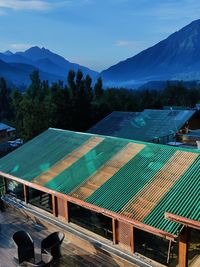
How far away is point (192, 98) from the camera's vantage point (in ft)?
159

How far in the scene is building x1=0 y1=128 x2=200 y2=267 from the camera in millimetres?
6695

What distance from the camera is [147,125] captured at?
23000 millimetres

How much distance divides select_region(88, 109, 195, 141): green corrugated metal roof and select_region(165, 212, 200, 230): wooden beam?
15.0 m

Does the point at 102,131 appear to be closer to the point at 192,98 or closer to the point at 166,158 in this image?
the point at 166,158

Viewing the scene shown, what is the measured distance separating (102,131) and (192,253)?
17.1 m

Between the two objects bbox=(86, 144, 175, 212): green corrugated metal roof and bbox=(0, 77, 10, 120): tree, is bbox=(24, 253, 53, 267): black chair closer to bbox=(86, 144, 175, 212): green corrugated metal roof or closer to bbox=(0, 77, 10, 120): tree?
bbox=(86, 144, 175, 212): green corrugated metal roof

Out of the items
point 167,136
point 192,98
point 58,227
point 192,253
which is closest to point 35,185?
point 58,227

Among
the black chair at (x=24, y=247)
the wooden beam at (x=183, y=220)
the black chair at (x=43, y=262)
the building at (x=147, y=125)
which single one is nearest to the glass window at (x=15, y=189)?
the black chair at (x=24, y=247)

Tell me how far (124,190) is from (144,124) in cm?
1582

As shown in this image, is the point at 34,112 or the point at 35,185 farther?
the point at 34,112

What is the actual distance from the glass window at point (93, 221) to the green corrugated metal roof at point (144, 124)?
12218 millimetres

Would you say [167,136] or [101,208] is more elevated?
[101,208]

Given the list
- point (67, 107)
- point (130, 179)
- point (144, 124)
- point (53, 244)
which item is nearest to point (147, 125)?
point (144, 124)

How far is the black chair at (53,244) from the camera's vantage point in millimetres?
7711
